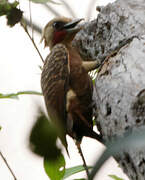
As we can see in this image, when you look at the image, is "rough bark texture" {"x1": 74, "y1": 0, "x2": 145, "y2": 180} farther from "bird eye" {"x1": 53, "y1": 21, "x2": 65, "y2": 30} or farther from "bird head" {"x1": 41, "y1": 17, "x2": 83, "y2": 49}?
"bird eye" {"x1": 53, "y1": 21, "x2": 65, "y2": 30}

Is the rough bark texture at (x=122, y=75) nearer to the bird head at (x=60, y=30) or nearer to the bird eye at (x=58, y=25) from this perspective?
the bird head at (x=60, y=30)

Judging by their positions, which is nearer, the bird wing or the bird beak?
the bird wing

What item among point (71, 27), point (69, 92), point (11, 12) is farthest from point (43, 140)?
point (71, 27)

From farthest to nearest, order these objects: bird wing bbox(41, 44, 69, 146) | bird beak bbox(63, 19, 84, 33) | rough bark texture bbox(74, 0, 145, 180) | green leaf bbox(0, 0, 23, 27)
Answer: bird beak bbox(63, 19, 84, 33)
bird wing bbox(41, 44, 69, 146)
rough bark texture bbox(74, 0, 145, 180)
green leaf bbox(0, 0, 23, 27)

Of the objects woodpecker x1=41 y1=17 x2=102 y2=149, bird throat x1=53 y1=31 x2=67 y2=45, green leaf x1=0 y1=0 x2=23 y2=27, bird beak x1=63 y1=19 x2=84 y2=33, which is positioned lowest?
woodpecker x1=41 y1=17 x2=102 y2=149

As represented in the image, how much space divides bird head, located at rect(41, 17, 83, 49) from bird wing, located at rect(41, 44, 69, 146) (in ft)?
0.71

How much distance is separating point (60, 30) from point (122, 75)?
1042 millimetres

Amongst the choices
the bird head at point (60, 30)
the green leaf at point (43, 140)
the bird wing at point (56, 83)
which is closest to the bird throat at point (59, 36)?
the bird head at point (60, 30)

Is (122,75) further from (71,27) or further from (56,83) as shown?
(71,27)

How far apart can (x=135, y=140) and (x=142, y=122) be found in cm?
81

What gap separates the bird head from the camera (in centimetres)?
213

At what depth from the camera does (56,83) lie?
1.76 m

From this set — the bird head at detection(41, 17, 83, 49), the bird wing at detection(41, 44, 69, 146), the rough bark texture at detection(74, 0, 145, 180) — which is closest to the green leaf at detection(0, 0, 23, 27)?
the rough bark texture at detection(74, 0, 145, 180)

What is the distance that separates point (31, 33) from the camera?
5.56 feet
